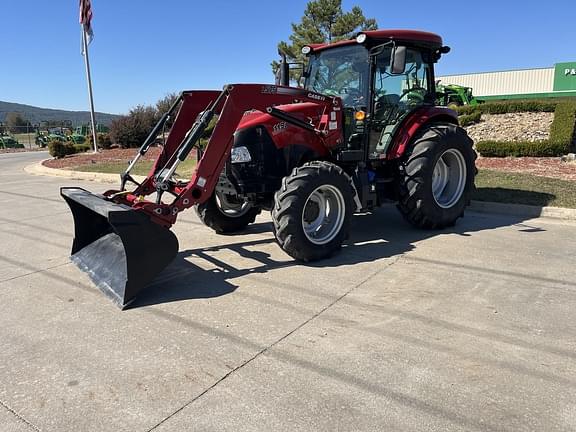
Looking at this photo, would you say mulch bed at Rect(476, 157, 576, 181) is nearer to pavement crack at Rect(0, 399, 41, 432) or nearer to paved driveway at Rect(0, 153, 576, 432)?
paved driveway at Rect(0, 153, 576, 432)

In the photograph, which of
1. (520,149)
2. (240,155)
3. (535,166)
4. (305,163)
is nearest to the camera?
(240,155)

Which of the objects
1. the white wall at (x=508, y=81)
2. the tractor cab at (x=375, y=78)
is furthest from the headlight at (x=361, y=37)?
the white wall at (x=508, y=81)

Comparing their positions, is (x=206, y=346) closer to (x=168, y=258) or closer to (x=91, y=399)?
(x=91, y=399)

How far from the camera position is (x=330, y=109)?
19.1 ft

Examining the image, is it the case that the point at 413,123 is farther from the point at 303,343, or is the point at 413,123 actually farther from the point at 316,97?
the point at 303,343

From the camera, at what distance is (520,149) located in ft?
41.2

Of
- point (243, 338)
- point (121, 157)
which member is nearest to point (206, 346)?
point (243, 338)

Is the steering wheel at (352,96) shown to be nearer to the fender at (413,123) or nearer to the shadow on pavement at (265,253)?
Result: the fender at (413,123)

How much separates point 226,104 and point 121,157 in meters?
17.1

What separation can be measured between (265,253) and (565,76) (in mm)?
50108

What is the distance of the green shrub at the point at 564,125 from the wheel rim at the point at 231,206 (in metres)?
9.70

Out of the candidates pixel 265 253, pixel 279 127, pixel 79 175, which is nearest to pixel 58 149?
pixel 79 175

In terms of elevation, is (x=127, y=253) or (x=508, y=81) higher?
(x=508, y=81)

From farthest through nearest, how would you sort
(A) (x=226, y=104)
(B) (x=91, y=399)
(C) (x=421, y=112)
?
(C) (x=421, y=112) → (A) (x=226, y=104) → (B) (x=91, y=399)
